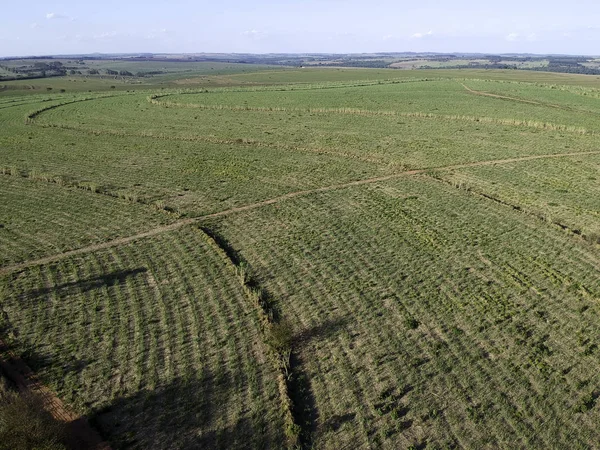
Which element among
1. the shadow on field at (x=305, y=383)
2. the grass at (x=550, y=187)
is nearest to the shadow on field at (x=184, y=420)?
the shadow on field at (x=305, y=383)

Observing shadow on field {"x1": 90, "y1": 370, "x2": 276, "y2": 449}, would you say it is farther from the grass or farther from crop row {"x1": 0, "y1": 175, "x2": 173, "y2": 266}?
the grass

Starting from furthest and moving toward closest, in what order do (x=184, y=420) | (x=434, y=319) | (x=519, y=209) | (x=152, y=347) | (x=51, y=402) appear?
(x=519, y=209) < (x=434, y=319) < (x=152, y=347) < (x=51, y=402) < (x=184, y=420)

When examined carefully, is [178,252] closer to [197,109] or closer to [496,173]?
[496,173]

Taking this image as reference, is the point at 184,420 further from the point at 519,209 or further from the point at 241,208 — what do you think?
the point at 519,209

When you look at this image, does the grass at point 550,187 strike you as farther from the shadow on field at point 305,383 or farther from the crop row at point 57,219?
the crop row at point 57,219

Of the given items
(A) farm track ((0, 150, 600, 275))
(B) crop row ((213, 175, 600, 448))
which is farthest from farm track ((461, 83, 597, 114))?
(B) crop row ((213, 175, 600, 448))

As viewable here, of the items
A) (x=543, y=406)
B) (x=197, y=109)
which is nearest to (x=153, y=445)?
(x=543, y=406)

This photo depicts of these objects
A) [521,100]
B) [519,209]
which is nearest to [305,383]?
[519,209]
